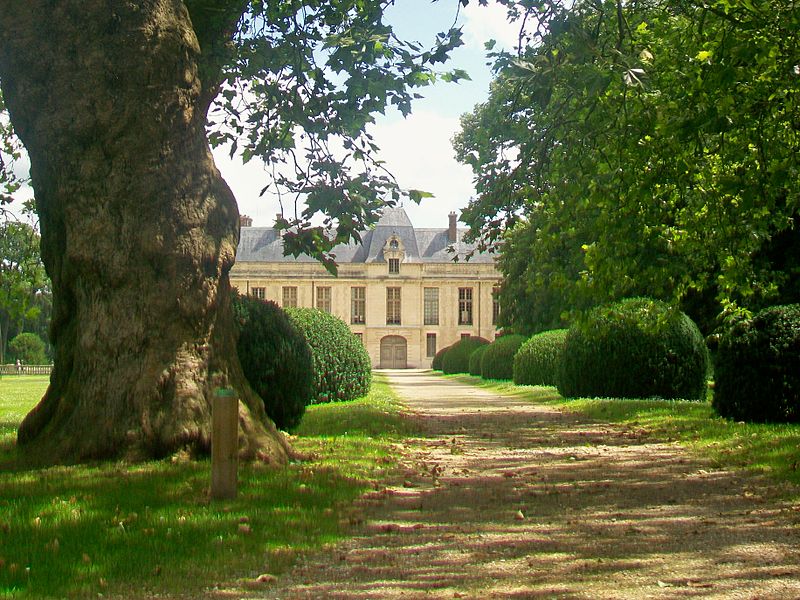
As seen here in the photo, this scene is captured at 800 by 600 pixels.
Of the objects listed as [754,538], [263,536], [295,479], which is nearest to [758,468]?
[754,538]

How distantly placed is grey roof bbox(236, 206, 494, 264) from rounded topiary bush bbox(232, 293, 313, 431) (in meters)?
65.6

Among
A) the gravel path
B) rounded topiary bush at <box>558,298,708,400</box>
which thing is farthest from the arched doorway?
the gravel path

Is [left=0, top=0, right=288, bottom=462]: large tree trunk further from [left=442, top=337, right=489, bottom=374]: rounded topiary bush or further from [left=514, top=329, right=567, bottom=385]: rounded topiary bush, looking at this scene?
[left=442, top=337, right=489, bottom=374]: rounded topiary bush

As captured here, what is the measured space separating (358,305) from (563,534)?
7239 cm

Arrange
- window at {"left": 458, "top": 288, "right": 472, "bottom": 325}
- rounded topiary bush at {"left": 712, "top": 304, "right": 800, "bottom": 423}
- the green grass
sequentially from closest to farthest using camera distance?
the green grass → rounded topiary bush at {"left": 712, "top": 304, "right": 800, "bottom": 423} → window at {"left": 458, "top": 288, "right": 472, "bottom": 325}

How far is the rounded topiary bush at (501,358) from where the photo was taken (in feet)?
106

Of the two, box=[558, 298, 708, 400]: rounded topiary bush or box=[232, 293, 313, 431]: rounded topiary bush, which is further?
box=[558, 298, 708, 400]: rounded topiary bush

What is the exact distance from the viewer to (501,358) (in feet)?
107

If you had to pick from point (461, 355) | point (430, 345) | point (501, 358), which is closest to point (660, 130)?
point (501, 358)

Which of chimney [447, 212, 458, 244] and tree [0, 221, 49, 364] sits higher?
chimney [447, 212, 458, 244]

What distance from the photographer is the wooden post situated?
6.03m

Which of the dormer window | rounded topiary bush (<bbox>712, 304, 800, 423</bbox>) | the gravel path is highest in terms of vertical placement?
the dormer window

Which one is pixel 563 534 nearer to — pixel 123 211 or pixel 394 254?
pixel 123 211

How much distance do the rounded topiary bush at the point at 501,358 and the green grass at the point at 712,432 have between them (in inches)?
587
